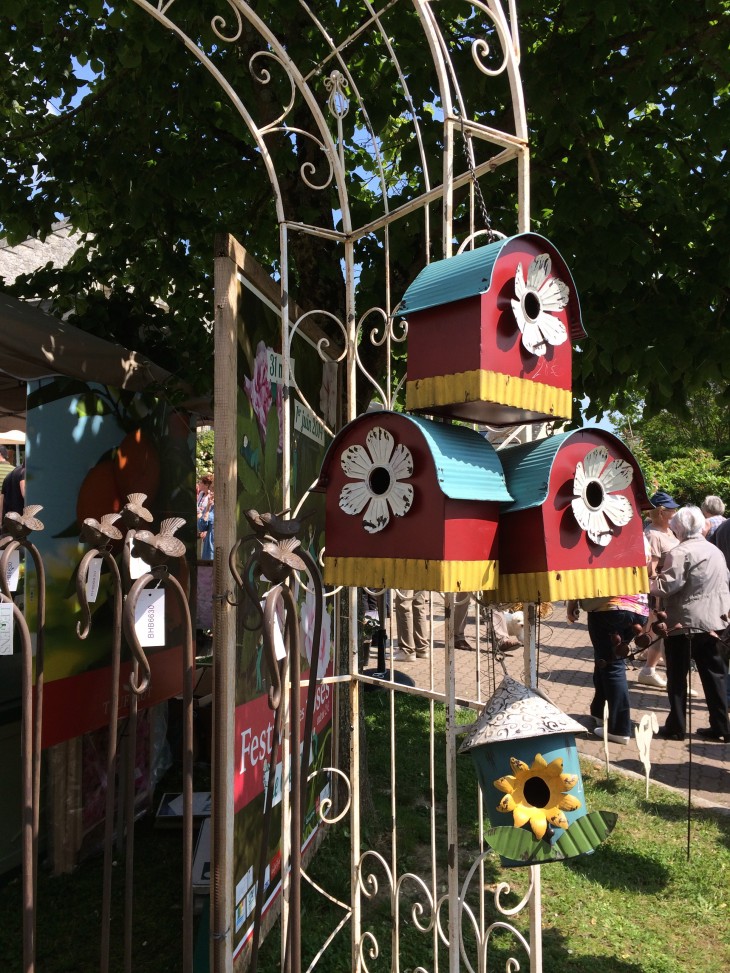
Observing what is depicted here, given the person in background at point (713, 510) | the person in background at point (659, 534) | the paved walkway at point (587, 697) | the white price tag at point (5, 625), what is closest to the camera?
the white price tag at point (5, 625)

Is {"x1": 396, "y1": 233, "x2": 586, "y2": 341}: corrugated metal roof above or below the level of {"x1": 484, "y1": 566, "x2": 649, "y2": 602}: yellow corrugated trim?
above

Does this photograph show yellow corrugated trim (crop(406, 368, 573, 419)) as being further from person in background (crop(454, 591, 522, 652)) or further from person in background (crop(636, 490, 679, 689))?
person in background (crop(636, 490, 679, 689))

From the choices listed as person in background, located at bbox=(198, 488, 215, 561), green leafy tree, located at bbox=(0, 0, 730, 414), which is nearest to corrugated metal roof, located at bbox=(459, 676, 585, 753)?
green leafy tree, located at bbox=(0, 0, 730, 414)

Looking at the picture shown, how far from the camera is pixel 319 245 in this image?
3943 mm

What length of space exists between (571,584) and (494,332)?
620mm

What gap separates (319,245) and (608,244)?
141cm

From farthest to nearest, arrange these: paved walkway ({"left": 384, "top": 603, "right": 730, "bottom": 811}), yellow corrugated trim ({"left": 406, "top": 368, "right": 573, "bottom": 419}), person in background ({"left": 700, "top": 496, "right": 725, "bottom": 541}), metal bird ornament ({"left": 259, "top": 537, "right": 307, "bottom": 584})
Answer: person in background ({"left": 700, "top": 496, "right": 725, "bottom": 541}), paved walkway ({"left": 384, "top": 603, "right": 730, "bottom": 811}), yellow corrugated trim ({"left": 406, "top": 368, "right": 573, "bottom": 419}), metal bird ornament ({"left": 259, "top": 537, "right": 307, "bottom": 584})

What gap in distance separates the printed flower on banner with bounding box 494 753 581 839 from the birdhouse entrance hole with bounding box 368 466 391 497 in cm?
73

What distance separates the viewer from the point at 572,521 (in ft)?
6.09

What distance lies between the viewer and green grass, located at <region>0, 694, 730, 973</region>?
322 cm

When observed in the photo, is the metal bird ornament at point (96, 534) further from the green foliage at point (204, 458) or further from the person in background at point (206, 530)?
the green foliage at point (204, 458)

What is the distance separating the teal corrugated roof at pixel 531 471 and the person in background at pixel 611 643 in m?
3.86

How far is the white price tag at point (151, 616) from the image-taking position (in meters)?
1.83

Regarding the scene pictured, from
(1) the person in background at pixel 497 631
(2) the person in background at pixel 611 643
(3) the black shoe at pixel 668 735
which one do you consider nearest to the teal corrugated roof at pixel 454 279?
(1) the person in background at pixel 497 631
